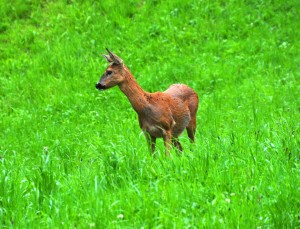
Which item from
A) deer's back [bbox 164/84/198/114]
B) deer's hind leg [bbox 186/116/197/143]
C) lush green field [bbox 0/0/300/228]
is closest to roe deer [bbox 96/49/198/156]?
lush green field [bbox 0/0/300/228]

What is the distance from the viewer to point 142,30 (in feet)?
52.0

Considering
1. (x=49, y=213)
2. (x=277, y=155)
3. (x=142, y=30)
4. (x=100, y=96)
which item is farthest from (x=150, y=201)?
(x=142, y=30)

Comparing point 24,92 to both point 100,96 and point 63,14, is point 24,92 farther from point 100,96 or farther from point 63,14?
point 63,14

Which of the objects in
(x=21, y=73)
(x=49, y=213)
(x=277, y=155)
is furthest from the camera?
(x=21, y=73)

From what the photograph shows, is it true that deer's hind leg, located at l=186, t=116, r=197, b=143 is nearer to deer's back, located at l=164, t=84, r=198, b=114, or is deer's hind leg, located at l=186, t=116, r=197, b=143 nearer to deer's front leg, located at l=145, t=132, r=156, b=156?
deer's back, located at l=164, t=84, r=198, b=114

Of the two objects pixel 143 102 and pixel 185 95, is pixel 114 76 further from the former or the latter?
pixel 185 95

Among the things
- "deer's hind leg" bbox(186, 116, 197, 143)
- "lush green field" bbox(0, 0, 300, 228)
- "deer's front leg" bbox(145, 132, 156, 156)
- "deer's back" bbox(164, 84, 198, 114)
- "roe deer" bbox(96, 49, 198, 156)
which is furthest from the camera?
"deer's hind leg" bbox(186, 116, 197, 143)

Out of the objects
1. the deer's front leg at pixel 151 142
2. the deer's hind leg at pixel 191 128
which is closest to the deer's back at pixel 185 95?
the deer's hind leg at pixel 191 128

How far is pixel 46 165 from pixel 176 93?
10.3 ft

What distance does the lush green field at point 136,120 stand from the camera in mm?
5066

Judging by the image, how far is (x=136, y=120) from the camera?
11242 mm

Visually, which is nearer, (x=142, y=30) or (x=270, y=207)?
(x=270, y=207)

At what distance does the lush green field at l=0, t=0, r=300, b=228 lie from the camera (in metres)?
5.07

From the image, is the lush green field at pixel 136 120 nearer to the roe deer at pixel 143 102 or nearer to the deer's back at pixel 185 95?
the roe deer at pixel 143 102
